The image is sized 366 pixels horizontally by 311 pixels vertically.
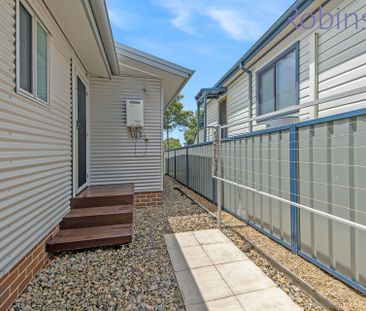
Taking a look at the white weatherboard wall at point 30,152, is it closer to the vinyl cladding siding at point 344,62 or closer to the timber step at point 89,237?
the timber step at point 89,237

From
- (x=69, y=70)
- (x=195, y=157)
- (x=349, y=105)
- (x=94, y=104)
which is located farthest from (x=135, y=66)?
(x=349, y=105)

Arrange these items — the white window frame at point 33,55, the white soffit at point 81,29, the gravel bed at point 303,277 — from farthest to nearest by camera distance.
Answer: the white soffit at point 81,29 < the white window frame at point 33,55 < the gravel bed at point 303,277

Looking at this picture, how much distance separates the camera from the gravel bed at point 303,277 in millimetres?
1726

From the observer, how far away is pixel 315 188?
2.25m

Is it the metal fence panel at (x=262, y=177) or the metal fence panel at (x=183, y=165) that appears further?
the metal fence panel at (x=183, y=165)

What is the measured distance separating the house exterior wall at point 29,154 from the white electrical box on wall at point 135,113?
5.25 ft

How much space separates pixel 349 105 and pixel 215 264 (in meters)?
2.80

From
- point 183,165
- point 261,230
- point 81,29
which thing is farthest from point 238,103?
point 81,29

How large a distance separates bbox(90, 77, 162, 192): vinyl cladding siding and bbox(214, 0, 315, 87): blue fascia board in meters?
2.27

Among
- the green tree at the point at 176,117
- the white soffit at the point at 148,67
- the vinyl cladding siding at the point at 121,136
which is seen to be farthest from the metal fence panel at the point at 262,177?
the green tree at the point at 176,117

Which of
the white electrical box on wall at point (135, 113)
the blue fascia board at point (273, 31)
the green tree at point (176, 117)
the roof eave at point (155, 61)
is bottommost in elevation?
the white electrical box on wall at point (135, 113)

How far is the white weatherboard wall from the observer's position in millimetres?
1813

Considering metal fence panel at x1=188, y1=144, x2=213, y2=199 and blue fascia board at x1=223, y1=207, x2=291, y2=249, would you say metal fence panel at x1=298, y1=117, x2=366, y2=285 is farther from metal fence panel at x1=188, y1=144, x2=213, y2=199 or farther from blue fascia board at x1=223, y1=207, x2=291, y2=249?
metal fence panel at x1=188, y1=144, x2=213, y2=199

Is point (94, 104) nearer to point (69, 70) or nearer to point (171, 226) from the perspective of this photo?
point (69, 70)
